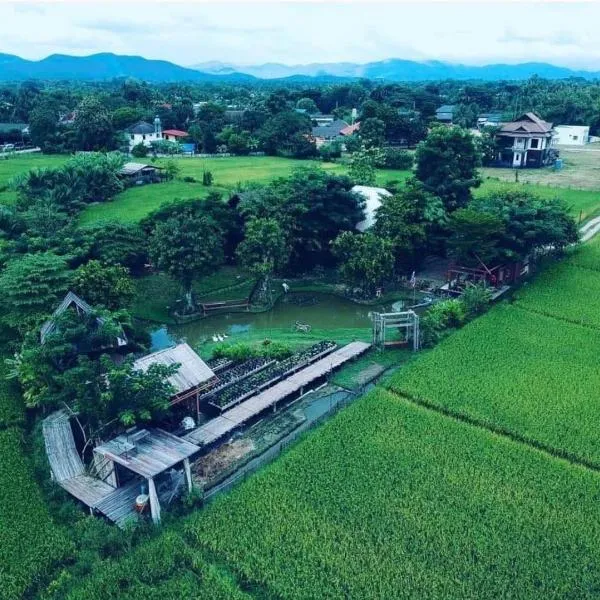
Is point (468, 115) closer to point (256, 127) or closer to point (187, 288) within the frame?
point (256, 127)

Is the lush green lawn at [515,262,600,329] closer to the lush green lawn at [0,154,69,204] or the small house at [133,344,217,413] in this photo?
the small house at [133,344,217,413]

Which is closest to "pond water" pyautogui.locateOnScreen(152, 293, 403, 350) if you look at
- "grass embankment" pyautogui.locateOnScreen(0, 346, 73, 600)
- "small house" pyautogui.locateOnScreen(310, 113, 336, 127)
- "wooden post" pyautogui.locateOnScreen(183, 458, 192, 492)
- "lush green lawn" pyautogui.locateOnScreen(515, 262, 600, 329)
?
"lush green lawn" pyautogui.locateOnScreen(515, 262, 600, 329)

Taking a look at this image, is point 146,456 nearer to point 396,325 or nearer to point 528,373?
point 396,325

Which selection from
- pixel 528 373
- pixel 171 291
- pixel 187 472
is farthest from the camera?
pixel 171 291

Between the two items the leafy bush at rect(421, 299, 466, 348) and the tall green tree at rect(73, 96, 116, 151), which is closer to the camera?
the leafy bush at rect(421, 299, 466, 348)

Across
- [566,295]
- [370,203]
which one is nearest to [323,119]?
[370,203]

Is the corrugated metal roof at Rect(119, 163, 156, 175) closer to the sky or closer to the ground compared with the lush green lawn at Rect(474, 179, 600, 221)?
closer to the sky

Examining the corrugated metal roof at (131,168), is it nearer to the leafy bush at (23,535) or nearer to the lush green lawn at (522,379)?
the lush green lawn at (522,379)

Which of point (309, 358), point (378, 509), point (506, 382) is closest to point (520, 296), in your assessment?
point (506, 382)
